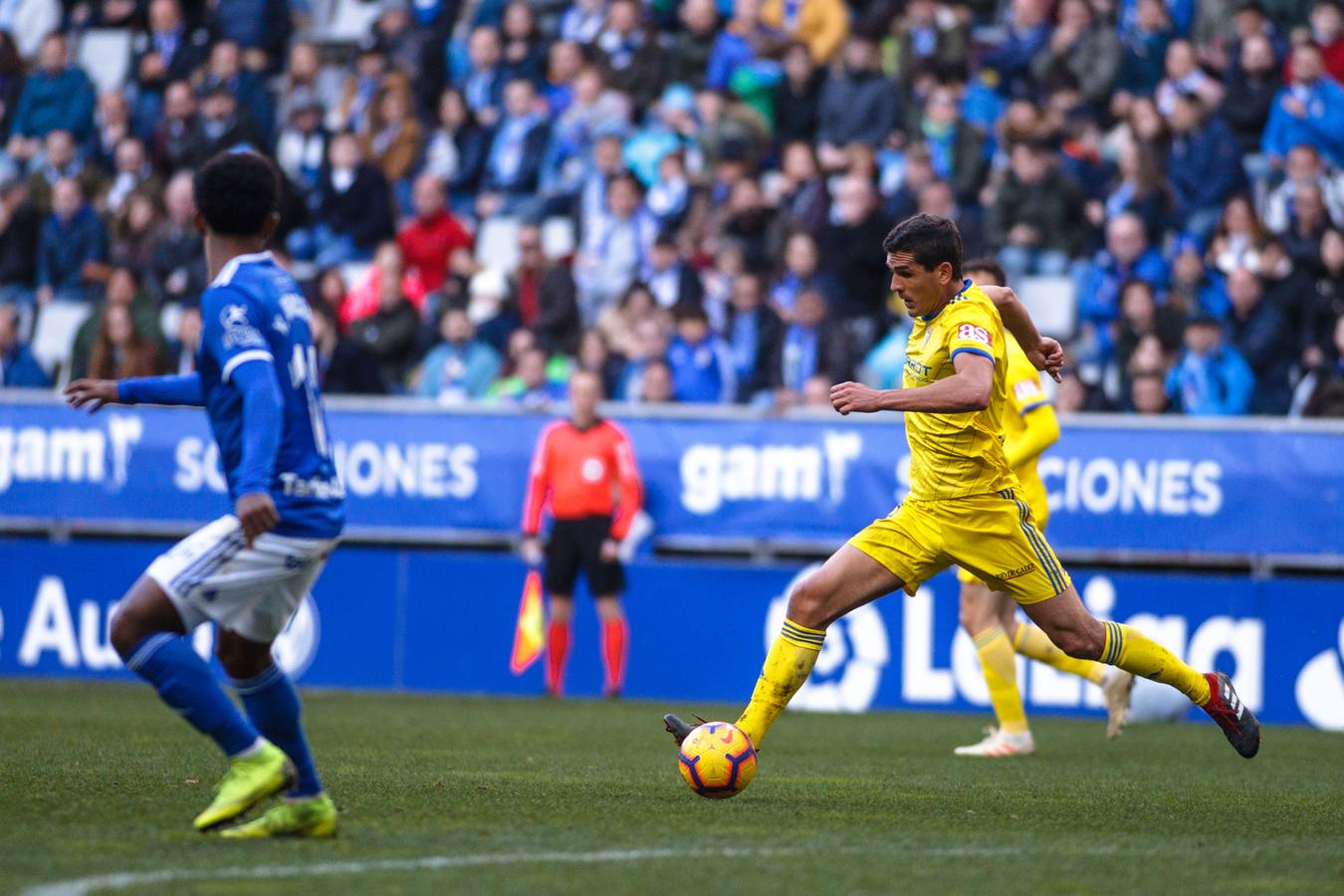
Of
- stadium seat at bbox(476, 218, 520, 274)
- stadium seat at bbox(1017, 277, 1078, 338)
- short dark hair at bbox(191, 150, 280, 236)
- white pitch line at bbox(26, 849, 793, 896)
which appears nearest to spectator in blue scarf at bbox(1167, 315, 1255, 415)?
stadium seat at bbox(1017, 277, 1078, 338)

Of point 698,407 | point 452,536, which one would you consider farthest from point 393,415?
point 698,407

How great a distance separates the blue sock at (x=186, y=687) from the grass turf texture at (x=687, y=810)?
1.10 ft

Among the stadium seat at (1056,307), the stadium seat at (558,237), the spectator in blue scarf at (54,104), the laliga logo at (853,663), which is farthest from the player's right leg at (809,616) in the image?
the spectator in blue scarf at (54,104)

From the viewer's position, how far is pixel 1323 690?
1371 cm

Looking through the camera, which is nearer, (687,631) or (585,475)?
(585,475)

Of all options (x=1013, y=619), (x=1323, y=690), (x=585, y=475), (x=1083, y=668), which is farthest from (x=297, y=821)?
(x=1323, y=690)

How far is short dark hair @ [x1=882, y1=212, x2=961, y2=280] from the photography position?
7.75 meters

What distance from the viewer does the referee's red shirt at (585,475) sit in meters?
15.0

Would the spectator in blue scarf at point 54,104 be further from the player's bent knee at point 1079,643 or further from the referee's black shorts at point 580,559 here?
the player's bent knee at point 1079,643

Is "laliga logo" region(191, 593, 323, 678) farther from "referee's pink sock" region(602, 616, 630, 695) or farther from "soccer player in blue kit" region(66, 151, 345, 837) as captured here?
"soccer player in blue kit" region(66, 151, 345, 837)

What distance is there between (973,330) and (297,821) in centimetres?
304

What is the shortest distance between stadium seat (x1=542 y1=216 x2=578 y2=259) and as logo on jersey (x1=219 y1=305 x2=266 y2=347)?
12.8 m

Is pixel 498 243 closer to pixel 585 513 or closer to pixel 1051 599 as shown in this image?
pixel 585 513

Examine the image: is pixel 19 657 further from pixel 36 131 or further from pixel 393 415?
pixel 36 131
